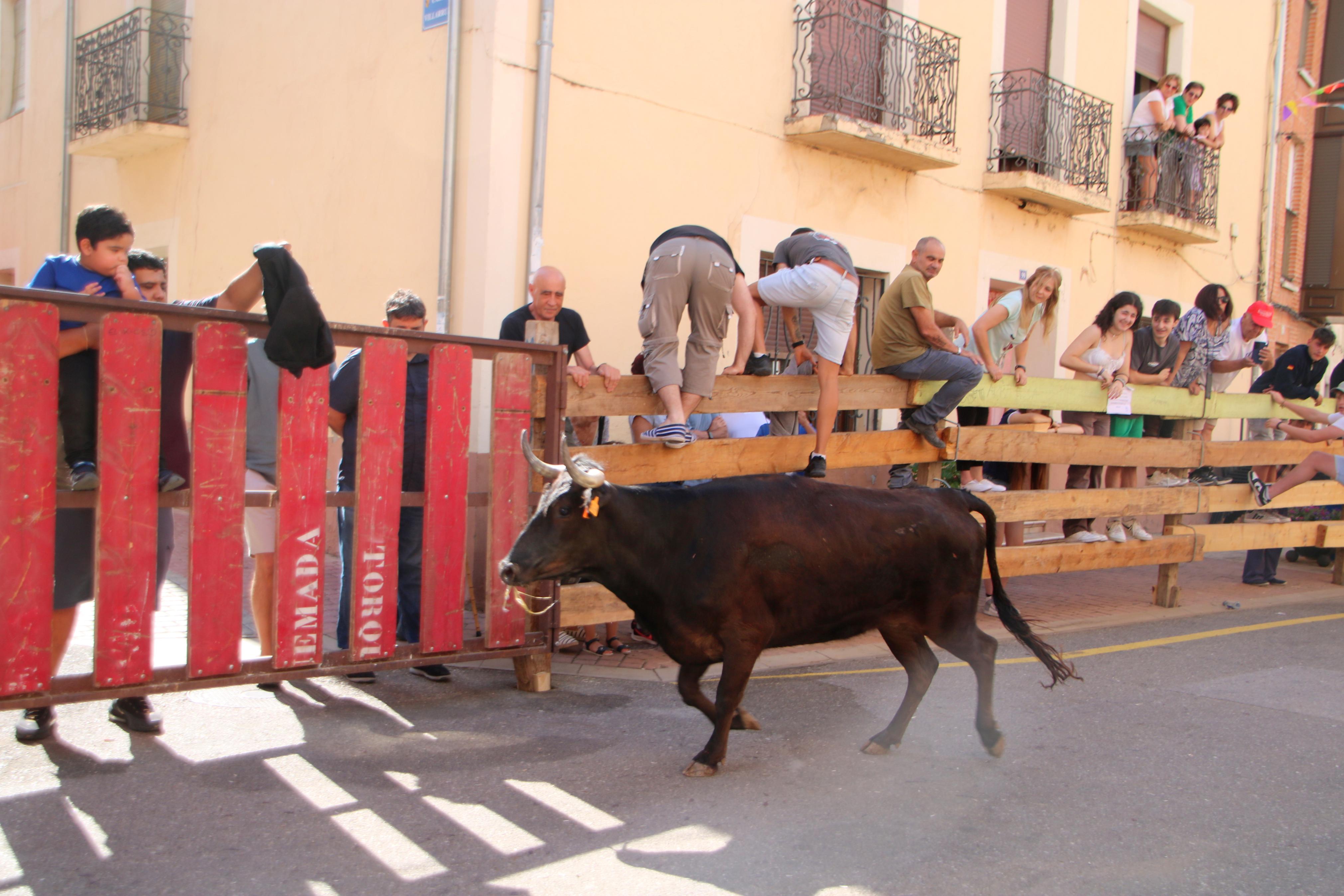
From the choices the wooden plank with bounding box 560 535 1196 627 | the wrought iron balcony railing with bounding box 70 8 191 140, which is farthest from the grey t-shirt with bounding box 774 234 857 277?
the wrought iron balcony railing with bounding box 70 8 191 140

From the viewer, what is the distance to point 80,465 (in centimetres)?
400

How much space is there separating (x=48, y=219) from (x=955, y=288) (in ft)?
38.0

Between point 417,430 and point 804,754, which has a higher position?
point 417,430

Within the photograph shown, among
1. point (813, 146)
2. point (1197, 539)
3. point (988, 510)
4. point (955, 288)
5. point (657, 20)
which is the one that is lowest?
point (1197, 539)

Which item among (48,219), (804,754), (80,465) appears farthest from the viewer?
(48,219)

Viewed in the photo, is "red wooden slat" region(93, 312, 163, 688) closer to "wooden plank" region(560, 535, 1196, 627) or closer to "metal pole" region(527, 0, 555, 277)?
"wooden plank" region(560, 535, 1196, 627)

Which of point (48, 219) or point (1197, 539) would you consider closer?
point (1197, 539)

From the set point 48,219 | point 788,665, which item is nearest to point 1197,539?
point 788,665

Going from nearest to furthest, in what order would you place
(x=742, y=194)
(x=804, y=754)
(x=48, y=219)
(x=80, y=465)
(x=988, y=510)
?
(x=80, y=465) → (x=804, y=754) → (x=988, y=510) → (x=742, y=194) → (x=48, y=219)

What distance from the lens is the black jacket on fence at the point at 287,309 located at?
4105 millimetres

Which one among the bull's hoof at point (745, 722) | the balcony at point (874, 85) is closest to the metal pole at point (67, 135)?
the balcony at point (874, 85)

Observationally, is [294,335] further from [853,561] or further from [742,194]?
[742,194]

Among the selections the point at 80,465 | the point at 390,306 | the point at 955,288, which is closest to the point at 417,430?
the point at 390,306

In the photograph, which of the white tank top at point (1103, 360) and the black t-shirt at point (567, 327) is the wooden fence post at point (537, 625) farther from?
the white tank top at point (1103, 360)
